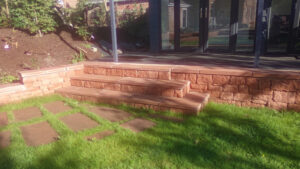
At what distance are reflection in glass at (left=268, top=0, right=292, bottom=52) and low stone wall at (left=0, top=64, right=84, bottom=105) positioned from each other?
5358 millimetres

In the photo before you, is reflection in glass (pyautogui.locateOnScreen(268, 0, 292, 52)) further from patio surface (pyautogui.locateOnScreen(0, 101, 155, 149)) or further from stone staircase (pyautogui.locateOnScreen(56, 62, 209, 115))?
patio surface (pyautogui.locateOnScreen(0, 101, 155, 149))

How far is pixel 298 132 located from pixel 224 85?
1.32 metres

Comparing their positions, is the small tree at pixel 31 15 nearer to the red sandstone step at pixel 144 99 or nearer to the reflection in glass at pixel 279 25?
the red sandstone step at pixel 144 99

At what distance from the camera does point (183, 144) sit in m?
2.54

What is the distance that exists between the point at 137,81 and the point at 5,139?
221 cm

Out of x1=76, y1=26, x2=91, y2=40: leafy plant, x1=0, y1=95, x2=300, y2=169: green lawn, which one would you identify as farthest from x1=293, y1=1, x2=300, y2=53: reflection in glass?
x1=76, y1=26, x2=91, y2=40: leafy plant

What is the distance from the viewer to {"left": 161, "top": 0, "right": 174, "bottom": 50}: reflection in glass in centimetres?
752

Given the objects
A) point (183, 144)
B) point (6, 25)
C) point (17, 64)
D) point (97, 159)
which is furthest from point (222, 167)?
point (6, 25)

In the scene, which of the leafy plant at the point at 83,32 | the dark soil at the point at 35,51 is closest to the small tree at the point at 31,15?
the dark soil at the point at 35,51

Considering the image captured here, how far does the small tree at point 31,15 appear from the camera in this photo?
6.02 metres

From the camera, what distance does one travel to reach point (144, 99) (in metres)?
3.71

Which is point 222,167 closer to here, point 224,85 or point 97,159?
point 97,159

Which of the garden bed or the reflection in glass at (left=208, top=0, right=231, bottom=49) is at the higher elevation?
the reflection in glass at (left=208, top=0, right=231, bottom=49)

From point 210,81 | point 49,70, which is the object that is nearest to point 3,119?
point 49,70
